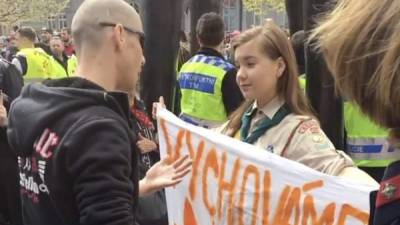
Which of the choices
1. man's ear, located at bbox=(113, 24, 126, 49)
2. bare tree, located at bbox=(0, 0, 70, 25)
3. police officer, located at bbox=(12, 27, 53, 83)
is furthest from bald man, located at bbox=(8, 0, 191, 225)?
bare tree, located at bbox=(0, 0, 70, 25)

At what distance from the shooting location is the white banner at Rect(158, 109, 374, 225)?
2330mm

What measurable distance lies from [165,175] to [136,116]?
1410mm

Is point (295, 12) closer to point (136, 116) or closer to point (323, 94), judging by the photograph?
point (323, 94)

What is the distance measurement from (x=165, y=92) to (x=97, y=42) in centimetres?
291

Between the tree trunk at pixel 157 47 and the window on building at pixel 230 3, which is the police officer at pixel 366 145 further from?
the window on building at pixel 230 3

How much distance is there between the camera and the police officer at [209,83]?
15.6 ft

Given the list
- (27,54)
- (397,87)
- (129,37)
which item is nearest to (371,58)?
(397,87)

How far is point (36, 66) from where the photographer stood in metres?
7.65

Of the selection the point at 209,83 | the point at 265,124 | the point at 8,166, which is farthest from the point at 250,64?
the point at 8,166

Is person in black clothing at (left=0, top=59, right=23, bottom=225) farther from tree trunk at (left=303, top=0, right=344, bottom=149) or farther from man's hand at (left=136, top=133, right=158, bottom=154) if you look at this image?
tree trunk at (left=303, top=0, right=344, bottom=149)

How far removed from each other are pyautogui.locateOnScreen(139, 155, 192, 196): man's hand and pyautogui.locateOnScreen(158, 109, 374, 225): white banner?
0.52 m

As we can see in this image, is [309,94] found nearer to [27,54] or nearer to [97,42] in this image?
[97,42]

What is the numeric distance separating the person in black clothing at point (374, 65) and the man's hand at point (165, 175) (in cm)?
96

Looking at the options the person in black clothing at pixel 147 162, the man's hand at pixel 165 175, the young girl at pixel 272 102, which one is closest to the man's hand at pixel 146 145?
the person in black clothing at pixel 147 162
